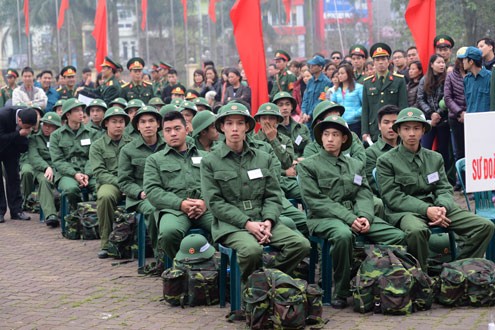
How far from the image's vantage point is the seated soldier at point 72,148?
38.3 ft

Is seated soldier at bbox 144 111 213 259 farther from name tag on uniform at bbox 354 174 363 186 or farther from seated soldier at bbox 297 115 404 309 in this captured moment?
name tag on uniform at bbox 354 174 363 186

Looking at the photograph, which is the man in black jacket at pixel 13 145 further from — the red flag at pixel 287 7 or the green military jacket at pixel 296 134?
the red flag at pixel 287 7

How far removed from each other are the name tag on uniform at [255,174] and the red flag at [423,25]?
6229 mm

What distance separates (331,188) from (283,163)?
7.32ft

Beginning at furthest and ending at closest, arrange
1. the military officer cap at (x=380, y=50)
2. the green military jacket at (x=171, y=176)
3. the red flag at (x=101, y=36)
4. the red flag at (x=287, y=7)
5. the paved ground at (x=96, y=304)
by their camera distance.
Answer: the red flag at (x=287, y=7), the red flag at (x=101, y=36), the military officer cap at (x=380, y=50), the green military jacket at (x=171, y=176), the paved ground at (x=96, y=304)

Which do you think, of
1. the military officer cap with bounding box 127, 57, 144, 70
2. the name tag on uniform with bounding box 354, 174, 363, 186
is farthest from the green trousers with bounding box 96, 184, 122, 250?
the military officer cap with bounding box 127, 57, 144, 70

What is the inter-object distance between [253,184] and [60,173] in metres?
4.83

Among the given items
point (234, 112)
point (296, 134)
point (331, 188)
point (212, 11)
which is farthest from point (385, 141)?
point (212, 11)

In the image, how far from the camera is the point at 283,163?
10172 mm

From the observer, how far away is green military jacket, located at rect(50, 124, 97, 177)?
12.1 meters

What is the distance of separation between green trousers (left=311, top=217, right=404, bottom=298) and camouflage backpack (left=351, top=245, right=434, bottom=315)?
0.19 metres

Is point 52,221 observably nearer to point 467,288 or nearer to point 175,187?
point 175,187

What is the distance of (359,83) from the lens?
14.0 metres

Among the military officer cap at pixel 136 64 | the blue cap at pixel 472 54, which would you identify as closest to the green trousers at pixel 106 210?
the blue cap at pixel 472 54
